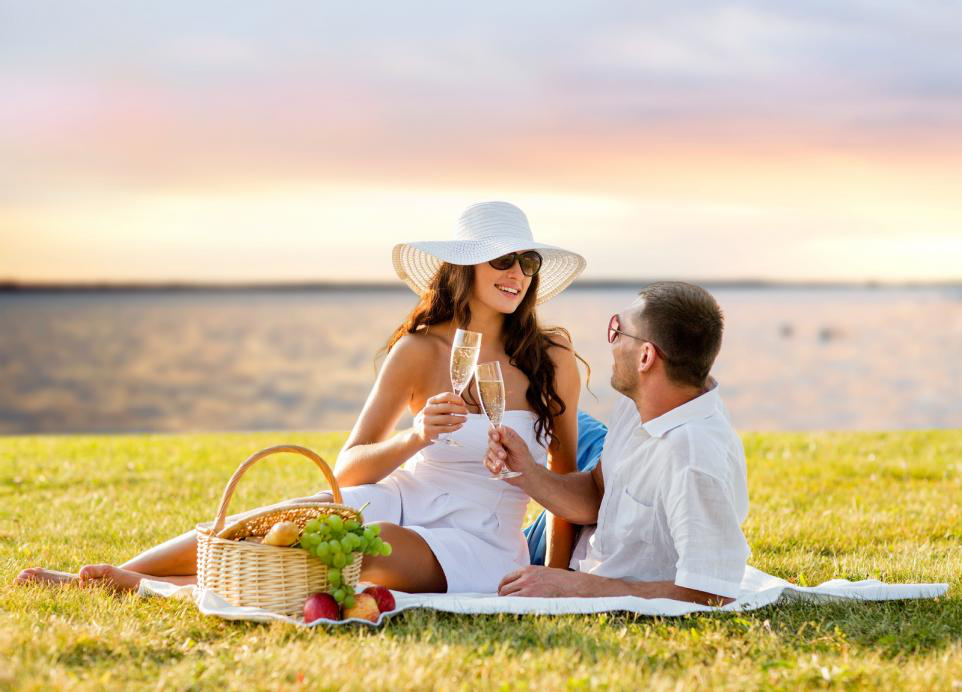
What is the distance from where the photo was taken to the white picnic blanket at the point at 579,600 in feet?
14.8

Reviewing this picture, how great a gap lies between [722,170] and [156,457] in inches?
504

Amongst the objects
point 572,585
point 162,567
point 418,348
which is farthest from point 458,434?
point 162,567

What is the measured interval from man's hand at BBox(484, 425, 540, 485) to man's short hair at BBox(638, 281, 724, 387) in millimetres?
837

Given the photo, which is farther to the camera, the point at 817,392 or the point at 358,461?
the point at 817,392

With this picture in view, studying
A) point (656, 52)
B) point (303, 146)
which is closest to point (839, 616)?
point (656, 52)

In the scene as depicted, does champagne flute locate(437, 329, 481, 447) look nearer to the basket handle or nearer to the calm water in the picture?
the basket handle

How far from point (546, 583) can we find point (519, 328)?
166cm

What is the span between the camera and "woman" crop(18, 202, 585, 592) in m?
5.18

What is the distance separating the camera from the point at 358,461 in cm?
532

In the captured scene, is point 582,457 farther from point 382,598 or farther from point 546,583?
point 382,598

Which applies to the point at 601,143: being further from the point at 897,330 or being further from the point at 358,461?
the point at 897,330

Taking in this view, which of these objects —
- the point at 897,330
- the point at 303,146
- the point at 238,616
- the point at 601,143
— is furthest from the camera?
the point at 897,330

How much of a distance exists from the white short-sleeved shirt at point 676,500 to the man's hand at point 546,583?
0.78 feet

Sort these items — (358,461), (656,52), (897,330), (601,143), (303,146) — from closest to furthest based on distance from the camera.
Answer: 1. (358,461)
2. (656,52)
3. (601,143)
4. (303,146)
5. (897,330)
